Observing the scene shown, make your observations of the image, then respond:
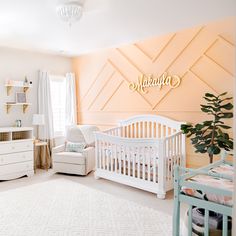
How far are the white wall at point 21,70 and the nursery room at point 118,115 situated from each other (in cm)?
2

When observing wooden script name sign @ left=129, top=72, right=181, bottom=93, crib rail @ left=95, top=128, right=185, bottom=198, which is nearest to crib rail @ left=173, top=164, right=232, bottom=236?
crib rail @ left=95, top=128, right=185, bottom=198

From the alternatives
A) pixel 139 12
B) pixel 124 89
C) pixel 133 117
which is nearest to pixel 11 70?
pixel 124 89

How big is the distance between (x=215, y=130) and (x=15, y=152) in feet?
11.0

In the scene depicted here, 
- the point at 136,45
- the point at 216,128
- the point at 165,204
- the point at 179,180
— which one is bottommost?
the point at 165,204

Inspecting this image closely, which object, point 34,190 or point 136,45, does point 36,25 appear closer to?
point 136,45

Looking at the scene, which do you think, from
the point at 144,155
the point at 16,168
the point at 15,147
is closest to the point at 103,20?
the point at 144,155

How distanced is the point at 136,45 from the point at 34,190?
299 cm

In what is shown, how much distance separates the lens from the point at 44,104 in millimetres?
5312

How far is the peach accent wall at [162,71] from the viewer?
11.7ft

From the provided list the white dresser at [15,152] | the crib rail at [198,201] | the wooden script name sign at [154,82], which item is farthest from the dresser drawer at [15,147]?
the crib rail at [198,201]

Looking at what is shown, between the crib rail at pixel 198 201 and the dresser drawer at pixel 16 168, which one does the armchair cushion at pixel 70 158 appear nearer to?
the dresser drawer at pixel 16 168

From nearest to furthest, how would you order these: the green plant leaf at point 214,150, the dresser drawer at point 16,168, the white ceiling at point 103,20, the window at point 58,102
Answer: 1. the white ceiling at point 103,20
2. the green plant leaf at point 214,150
3. the dresser drawer at point 16,168
4. the window at point 58,102

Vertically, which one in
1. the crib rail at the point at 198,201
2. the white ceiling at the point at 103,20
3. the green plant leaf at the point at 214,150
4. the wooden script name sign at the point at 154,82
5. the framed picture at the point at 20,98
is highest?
the white ceiling at the point at 103,20

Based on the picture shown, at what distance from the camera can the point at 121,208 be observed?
10.2 feet
